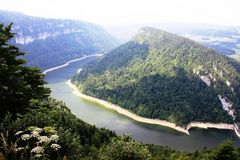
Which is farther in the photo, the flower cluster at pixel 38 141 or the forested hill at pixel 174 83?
the forested hill at pixel 174 83

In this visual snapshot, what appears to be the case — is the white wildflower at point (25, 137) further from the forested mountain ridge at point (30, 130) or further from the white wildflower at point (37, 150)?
the white wildflower at point (37, 150)

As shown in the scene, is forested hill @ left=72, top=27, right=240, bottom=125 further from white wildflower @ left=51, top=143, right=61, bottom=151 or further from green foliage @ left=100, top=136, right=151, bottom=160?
white wildflower @ left=51, top=143, right=61, bottom=151

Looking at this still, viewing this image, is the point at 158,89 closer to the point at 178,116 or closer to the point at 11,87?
the point at 178,116

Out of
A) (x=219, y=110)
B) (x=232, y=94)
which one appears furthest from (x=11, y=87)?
(x=232, y=94)

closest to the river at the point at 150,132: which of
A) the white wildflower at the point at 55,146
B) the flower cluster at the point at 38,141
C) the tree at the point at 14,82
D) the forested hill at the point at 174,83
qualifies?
the forested hill at the point at 174,83

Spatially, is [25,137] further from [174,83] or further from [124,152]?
[174,83]

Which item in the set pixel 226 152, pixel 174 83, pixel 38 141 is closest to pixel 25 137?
pixel 38 141

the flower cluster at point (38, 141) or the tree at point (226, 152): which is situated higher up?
the flower cluster at point (38, 141)
